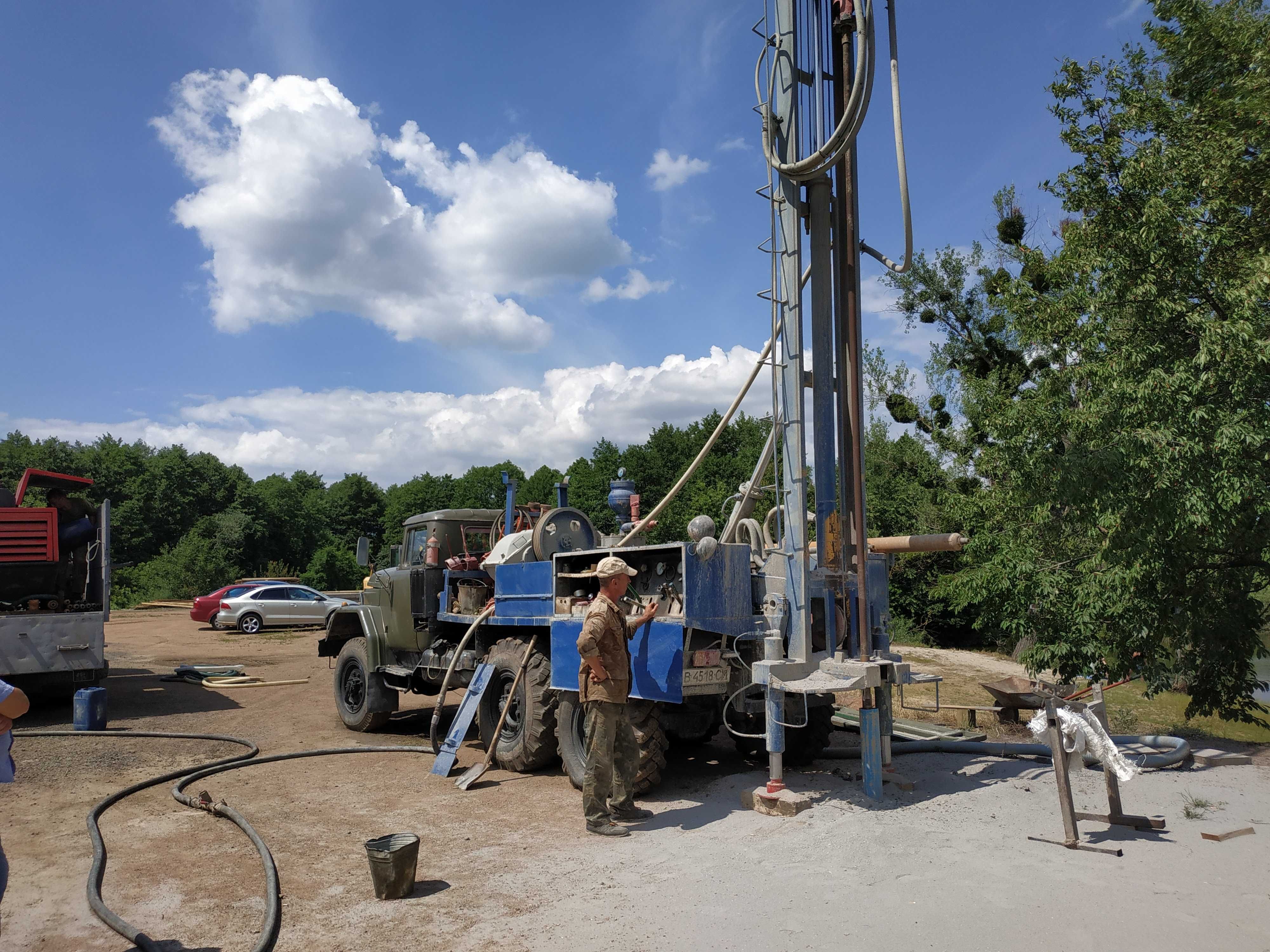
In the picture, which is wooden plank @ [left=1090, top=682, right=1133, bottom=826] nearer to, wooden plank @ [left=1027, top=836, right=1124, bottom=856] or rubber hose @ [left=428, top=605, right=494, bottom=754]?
wooden plank @ [left=1027, top=836, right=1124, bottom=856]

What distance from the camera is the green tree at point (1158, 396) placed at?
9164 millimetres

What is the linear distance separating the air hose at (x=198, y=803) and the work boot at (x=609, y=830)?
2090 mm

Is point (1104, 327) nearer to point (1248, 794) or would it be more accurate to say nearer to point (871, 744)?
point (1248, 794)

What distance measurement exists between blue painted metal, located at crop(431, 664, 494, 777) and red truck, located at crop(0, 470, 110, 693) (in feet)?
18.2

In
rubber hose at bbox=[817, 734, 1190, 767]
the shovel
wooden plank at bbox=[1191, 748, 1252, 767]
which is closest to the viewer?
rubber hose at bbox=[817, 734, 1190, 767]

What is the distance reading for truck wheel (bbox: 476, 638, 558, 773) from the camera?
8164mm

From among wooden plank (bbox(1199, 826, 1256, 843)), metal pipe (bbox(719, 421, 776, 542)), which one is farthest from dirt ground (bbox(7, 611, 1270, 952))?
metal pipe (bbox(719, 421, 776, 542))

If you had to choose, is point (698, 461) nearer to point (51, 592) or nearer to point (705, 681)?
point (705, 681)

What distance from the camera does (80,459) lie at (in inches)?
2329

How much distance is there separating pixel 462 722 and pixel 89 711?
16.4 feet

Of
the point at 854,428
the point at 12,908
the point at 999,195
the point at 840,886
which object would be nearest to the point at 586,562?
the point at 854,428

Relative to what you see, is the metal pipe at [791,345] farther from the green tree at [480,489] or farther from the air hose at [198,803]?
the green tree at [480,489]

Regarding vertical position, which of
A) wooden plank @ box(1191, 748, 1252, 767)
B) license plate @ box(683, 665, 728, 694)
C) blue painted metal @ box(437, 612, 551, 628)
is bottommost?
wooden plank @ box(1191, 748, 1252, 767)

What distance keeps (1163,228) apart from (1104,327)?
1353mm
